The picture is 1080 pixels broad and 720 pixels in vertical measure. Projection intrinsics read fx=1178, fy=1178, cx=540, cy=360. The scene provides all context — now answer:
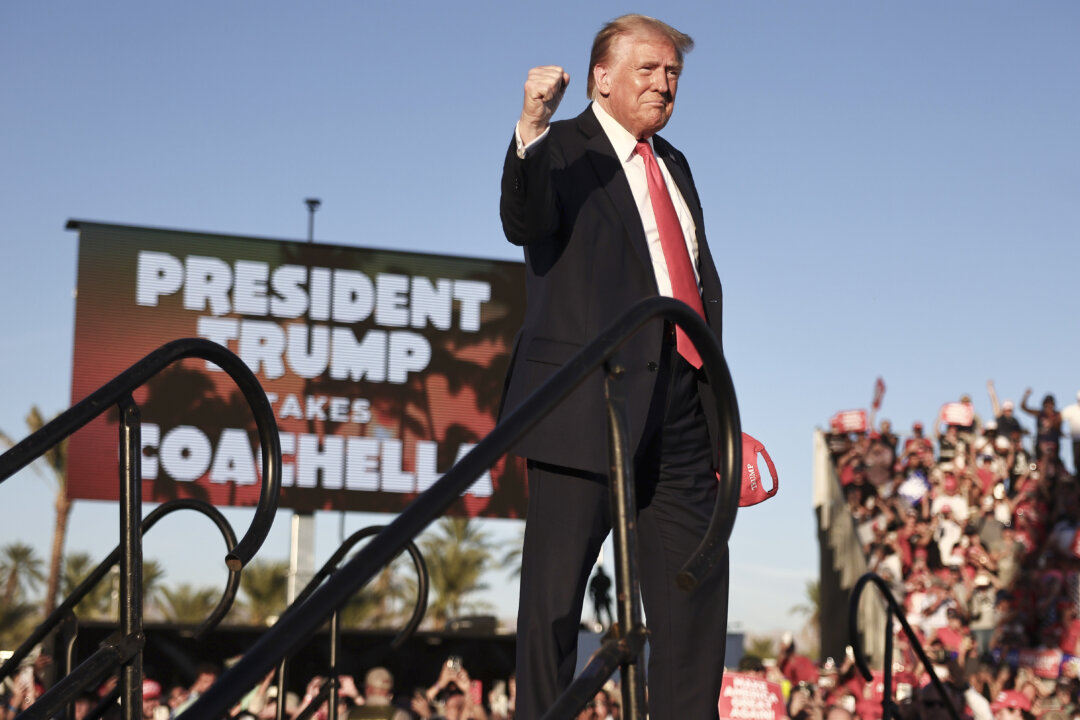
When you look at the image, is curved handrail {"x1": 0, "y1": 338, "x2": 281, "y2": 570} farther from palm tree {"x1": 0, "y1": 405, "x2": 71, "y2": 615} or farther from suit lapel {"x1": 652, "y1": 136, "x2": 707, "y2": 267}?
palm tree {"x1": 0, "y1": 405, "x2": 71, "y2": 615}

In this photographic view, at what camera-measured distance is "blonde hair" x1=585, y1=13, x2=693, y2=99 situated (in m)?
2.48

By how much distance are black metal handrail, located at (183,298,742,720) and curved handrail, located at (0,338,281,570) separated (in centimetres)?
72

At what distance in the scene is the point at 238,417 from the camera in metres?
14.1

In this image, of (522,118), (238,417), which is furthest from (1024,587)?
(522,118)

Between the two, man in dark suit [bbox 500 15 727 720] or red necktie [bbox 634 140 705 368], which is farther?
red necktie [bbox 634 140 705 368]

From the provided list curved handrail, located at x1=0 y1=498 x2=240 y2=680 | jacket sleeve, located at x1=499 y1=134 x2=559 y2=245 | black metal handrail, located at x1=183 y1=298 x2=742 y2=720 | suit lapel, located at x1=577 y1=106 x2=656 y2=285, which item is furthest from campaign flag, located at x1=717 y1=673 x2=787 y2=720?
black metal handrail, located at x1=183 y1=298 x2=742 y2=720

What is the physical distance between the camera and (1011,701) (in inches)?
350

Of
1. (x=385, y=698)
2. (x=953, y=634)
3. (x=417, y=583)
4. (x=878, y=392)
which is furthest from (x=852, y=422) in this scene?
(x=417, y=583)

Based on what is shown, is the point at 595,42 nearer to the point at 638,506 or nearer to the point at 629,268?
the point at 629,268

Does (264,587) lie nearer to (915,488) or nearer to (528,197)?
(915,488)

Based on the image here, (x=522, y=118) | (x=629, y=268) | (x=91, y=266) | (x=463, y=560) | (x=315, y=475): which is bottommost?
(x=463, y=560)

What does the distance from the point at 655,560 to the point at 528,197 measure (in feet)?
2.45

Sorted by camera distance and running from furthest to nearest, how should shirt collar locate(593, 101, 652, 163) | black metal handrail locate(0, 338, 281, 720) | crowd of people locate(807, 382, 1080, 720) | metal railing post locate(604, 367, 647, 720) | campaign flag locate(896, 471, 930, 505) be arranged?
campaign flag locate(896, 471, 930, 505) → crowd of people locate(807, 382, 1080, 720) → shirt collar locate(593, 101, 652, 163) → black metal handrail locate(0, 338, 281, 720) → metal railing post locate(604, 367, 647, 720)

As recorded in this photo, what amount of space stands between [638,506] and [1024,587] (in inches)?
455
